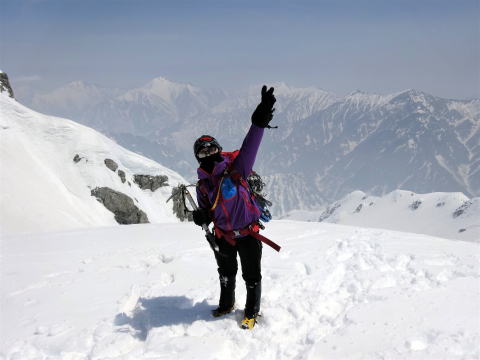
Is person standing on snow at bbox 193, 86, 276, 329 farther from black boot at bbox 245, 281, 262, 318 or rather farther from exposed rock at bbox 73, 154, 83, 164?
exposed rock at bbox 73, 154, 83, 164

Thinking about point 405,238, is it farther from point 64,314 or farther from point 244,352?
point 64,314

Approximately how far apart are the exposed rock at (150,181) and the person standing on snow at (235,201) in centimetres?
6055

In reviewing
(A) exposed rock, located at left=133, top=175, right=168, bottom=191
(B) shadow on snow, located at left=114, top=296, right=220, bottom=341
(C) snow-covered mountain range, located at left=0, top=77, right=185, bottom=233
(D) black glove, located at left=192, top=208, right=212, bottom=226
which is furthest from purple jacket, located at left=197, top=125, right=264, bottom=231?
(A) exposed rock, located at left=133, top=175, right=168, bottom=191

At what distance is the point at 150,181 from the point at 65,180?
19.3 metres

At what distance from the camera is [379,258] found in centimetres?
788

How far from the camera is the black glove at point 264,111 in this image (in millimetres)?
4465

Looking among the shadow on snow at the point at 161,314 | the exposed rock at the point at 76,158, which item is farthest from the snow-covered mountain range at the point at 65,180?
the shadow on snow at the point at 161,314

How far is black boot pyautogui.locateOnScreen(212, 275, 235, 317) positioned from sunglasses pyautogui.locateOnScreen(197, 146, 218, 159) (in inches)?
80.3

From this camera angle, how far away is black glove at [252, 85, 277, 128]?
446 cm

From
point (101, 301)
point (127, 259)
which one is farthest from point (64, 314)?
point (127, 259)

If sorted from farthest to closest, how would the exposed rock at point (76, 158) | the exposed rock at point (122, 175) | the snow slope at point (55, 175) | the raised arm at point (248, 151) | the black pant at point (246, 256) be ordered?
the exposed rock at point (122, 175) < the exposed rock at point (76, 158) < the snow slope at point (55, 175) < the black pant at point (246, 256) < the raised arm at point (248, 151)

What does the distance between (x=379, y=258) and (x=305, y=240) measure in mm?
2323

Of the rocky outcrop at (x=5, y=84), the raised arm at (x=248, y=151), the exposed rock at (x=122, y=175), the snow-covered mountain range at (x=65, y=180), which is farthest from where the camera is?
the rocky outcrop at (x=5, y=84)

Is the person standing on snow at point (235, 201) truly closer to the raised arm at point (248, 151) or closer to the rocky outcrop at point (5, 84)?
the raised arm at point (248, 151)
